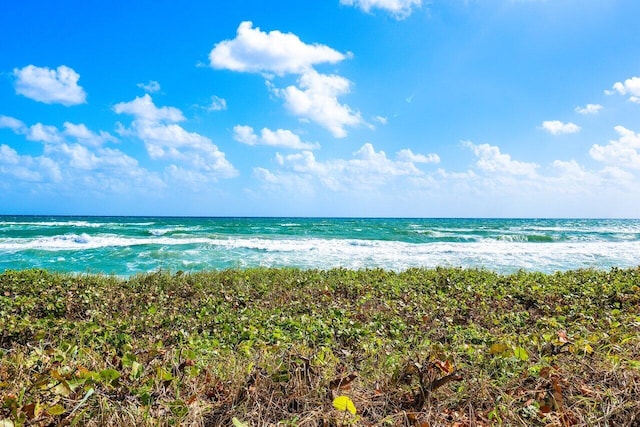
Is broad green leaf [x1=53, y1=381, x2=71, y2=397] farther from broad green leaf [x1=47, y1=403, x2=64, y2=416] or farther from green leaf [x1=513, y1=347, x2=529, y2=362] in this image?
green leaf [x1=513, y1=347, x2=529, y2=362]

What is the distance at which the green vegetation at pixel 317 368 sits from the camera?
2.32 m

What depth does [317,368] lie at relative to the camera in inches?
105

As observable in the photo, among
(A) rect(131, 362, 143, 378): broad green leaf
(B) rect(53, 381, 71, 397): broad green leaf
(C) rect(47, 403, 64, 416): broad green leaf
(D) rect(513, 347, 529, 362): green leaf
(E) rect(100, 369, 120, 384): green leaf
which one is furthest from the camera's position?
(D) rect(513, 347, 529, 362): green leaf

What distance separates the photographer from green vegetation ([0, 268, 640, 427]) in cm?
232

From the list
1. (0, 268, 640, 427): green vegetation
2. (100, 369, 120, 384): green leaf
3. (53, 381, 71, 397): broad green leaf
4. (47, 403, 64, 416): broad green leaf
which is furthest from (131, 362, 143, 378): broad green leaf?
(47, 403, 64, 416): broad green leaf

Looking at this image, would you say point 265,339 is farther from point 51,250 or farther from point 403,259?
point 51,250

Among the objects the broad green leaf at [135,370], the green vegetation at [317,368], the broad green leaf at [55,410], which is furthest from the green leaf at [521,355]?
the broad green leaf at [55,410]

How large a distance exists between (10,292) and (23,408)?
6.31 metres

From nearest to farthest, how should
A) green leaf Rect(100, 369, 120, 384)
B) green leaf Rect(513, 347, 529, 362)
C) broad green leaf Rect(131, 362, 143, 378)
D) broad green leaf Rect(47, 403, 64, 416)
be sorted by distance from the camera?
broad green leaf Rect(47, 403, 64, 416), green leaf Rect(100, 369, 120, 384), broad green leaf Rect(131, 362, 143, 378), green leaf Rect(513, 347, 529, 362)

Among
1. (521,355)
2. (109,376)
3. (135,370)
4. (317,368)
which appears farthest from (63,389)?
(521,355)

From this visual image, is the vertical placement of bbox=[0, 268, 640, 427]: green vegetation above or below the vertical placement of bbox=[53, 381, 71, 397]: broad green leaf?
below

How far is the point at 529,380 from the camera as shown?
8.98 ft

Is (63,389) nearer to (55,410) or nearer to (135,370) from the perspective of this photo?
(55,410)

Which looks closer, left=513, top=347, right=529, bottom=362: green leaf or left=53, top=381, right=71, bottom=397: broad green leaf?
left=53, top=381, right=71, bottom=397: broad green leaf
